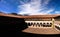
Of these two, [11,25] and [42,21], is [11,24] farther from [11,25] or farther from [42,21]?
[42,21]

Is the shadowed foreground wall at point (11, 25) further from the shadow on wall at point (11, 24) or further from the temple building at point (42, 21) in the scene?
the temple building at point (42, 21)

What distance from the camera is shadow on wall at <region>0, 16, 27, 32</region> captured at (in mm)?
10790

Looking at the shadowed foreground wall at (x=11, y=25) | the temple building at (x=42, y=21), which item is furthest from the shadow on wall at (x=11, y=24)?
the temple building at (x=42, y=21)

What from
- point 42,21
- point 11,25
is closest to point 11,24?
point 11,25

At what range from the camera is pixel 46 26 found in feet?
40.2

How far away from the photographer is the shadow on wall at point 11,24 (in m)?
10.8

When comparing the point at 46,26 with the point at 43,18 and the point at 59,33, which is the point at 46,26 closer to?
the point at 43,18

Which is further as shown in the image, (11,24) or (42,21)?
(42,21)

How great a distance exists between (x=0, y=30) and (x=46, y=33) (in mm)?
3137

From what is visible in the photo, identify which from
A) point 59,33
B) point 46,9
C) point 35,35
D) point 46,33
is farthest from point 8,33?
point 46,9

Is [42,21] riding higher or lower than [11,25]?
higher

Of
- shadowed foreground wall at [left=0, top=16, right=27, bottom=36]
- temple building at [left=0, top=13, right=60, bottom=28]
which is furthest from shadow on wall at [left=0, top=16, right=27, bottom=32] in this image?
temple building at [left=0, top=13, right=60, bottom=28]

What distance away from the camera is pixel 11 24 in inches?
464

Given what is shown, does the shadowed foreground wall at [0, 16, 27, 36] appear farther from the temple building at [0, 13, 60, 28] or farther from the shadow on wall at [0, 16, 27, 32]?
the temple building at [0, 13, 60, 28]
